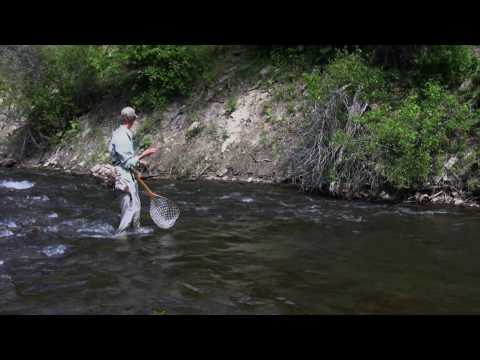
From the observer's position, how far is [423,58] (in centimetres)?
1409

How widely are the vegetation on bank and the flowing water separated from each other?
3.66 ft

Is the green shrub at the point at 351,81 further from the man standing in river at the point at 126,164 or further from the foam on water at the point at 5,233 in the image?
the foam on water at the point at 5,233

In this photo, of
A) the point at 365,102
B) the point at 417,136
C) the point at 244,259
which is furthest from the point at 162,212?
the point at 365,102

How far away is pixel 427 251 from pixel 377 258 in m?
0.97

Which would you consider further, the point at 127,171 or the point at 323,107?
the point at 323,107

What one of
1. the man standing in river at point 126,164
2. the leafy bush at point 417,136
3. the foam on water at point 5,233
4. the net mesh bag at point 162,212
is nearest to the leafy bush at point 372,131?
the leafy bush at point 417,136

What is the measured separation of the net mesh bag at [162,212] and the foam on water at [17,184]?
22.0 ft

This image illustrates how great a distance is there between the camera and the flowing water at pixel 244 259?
5.66m

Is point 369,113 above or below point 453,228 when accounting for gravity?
above

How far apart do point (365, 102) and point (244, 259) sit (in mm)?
7596

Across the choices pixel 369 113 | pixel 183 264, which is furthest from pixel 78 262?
pixel 369 113

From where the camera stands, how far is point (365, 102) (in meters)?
13.4
